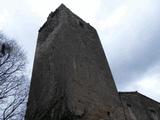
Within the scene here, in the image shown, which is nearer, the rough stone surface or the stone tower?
the stone tower

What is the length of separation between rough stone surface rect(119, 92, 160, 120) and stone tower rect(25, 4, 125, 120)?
0.82 m

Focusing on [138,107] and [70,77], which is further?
[138,107]

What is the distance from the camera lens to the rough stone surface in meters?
11.9

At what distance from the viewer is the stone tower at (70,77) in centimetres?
937

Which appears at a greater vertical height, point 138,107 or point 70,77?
point 70,77

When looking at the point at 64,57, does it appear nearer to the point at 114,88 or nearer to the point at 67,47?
the point at 67,47

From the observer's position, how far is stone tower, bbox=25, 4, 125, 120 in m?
9.37

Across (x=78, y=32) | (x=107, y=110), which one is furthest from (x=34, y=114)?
(x=78, y=32)

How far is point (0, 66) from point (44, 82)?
2.45 m

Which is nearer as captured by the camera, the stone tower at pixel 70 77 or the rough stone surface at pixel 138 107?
the stone tower at pixel 70 77

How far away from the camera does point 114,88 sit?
1191cm

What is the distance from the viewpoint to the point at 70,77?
990cm

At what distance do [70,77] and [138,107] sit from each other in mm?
4820

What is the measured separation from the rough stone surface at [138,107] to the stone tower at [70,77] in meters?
0.82
